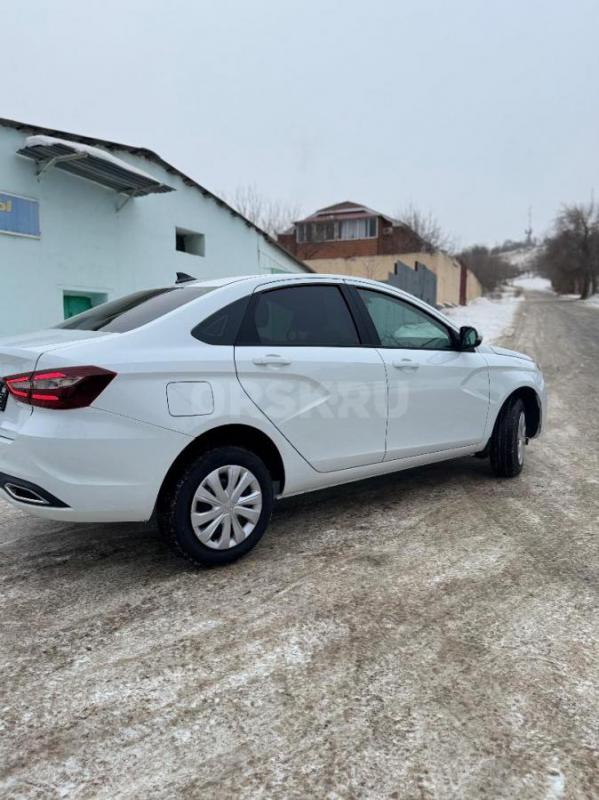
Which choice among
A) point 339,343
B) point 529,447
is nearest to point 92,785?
point 339,343

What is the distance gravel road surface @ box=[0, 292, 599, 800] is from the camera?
1.79m

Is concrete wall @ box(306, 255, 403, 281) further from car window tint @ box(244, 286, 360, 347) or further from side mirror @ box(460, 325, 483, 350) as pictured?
car window tint @ box(244, 286, 360, 347)

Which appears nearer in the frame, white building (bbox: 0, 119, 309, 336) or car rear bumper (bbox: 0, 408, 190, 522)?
car rear bumper (bbox: 0, 408, 190, 522)

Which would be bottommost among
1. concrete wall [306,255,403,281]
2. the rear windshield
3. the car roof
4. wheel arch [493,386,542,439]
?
wheel arch [493,386,542,439]

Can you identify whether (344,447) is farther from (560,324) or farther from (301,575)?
(560,324)

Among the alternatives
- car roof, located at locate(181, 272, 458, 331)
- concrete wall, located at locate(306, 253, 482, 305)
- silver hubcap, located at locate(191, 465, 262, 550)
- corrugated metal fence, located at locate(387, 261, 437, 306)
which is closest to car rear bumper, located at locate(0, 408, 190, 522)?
silver hubcap, located at locate(191, 465, 262, 550)

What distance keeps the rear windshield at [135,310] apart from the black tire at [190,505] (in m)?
0.80

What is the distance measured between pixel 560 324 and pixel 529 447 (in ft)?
69.7

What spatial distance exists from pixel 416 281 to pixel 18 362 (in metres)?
24.6

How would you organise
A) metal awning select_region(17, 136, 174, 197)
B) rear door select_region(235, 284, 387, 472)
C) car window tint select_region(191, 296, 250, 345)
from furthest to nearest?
metal awning select_region(17, 136, 174, 197) → rear door select_region(235, 284, 387, 472) → car window tint select_region(191, 296, 250, 345)

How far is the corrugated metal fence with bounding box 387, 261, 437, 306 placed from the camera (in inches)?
892

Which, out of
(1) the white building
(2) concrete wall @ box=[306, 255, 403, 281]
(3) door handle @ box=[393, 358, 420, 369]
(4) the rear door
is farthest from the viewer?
(2) concrete wall @ box=[306, 255, 403, 281]

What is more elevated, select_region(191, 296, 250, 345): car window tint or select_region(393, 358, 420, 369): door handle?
select_region(191, 296, 250, 345): car window tint

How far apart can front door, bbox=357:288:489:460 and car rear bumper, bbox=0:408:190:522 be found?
65.1 inches
